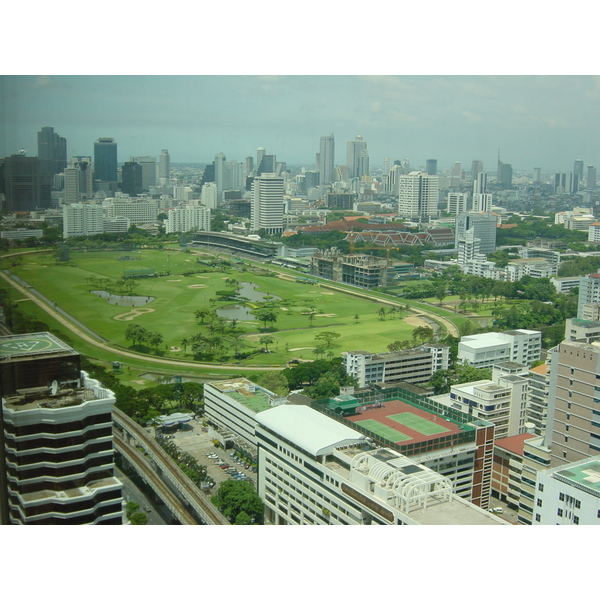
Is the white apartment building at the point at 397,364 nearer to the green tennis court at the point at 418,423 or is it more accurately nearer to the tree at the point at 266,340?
the tree at the point at 266,340

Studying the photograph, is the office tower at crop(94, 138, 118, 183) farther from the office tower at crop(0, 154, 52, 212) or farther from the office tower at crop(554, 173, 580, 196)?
the office tower at crop(554, 173, 580, 196)

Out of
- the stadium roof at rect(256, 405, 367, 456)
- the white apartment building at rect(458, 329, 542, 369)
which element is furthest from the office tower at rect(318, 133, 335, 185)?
the stadium roof at rect(256, 405, 367, 456)

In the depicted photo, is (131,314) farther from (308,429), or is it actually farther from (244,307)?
(308,429)

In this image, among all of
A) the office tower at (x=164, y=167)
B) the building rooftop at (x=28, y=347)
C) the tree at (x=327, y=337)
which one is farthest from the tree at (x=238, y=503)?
the office tower at (x=164, y=167)

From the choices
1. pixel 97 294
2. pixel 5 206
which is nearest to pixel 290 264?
pixel 97 294

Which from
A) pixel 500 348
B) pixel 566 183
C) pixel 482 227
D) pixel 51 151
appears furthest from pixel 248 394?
pixel 482 227

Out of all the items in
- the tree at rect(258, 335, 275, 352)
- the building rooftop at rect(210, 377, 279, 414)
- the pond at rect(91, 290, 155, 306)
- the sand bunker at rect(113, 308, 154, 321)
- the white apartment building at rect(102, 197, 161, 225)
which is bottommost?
the tree at rect(258, 335, 275, 352)

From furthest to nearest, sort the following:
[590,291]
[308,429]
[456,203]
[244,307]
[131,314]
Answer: [456,203] < [590,291] < [244,307] < [131,314] < [308,429]
